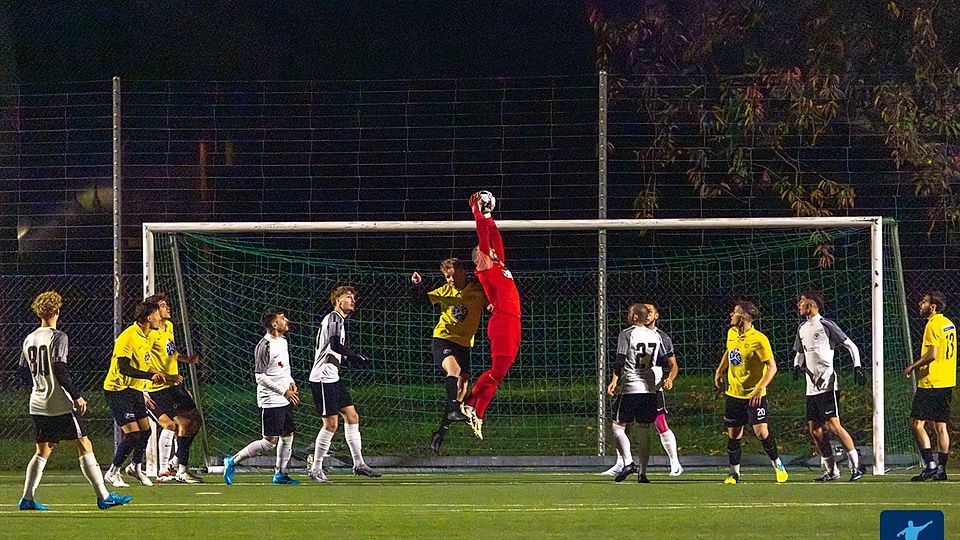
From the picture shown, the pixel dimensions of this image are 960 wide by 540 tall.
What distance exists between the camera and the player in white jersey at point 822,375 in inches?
615

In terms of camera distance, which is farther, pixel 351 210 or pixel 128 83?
pixel 128 83

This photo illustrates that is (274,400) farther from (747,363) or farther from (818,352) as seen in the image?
(818,352)

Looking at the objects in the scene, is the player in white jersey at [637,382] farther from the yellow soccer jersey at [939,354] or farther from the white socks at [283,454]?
the white socks at [283,454]

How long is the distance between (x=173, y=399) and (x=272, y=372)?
1.00 metres

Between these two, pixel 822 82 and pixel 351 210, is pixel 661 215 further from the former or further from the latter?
pixel 351 210

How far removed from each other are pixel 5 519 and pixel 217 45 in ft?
50.9

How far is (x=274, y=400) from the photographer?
15.8m

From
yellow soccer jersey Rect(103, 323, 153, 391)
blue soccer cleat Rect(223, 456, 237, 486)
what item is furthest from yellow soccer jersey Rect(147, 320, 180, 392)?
blue soccer cleat Rect(223, 456, 237, 486)

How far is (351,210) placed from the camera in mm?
21984

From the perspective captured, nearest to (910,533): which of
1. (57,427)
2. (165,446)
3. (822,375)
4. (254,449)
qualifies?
(57,427)

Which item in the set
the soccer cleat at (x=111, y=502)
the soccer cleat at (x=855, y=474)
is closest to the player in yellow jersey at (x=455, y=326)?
the soccer cleat at (x=855, y=474)

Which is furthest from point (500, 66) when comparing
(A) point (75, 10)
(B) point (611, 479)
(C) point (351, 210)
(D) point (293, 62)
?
(B) point (611, 479)

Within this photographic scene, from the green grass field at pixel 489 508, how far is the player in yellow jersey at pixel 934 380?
471 mm

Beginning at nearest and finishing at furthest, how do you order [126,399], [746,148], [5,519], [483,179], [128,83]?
[5,519] < [126,399] < [746,148] < [483,179] < [128,83]
